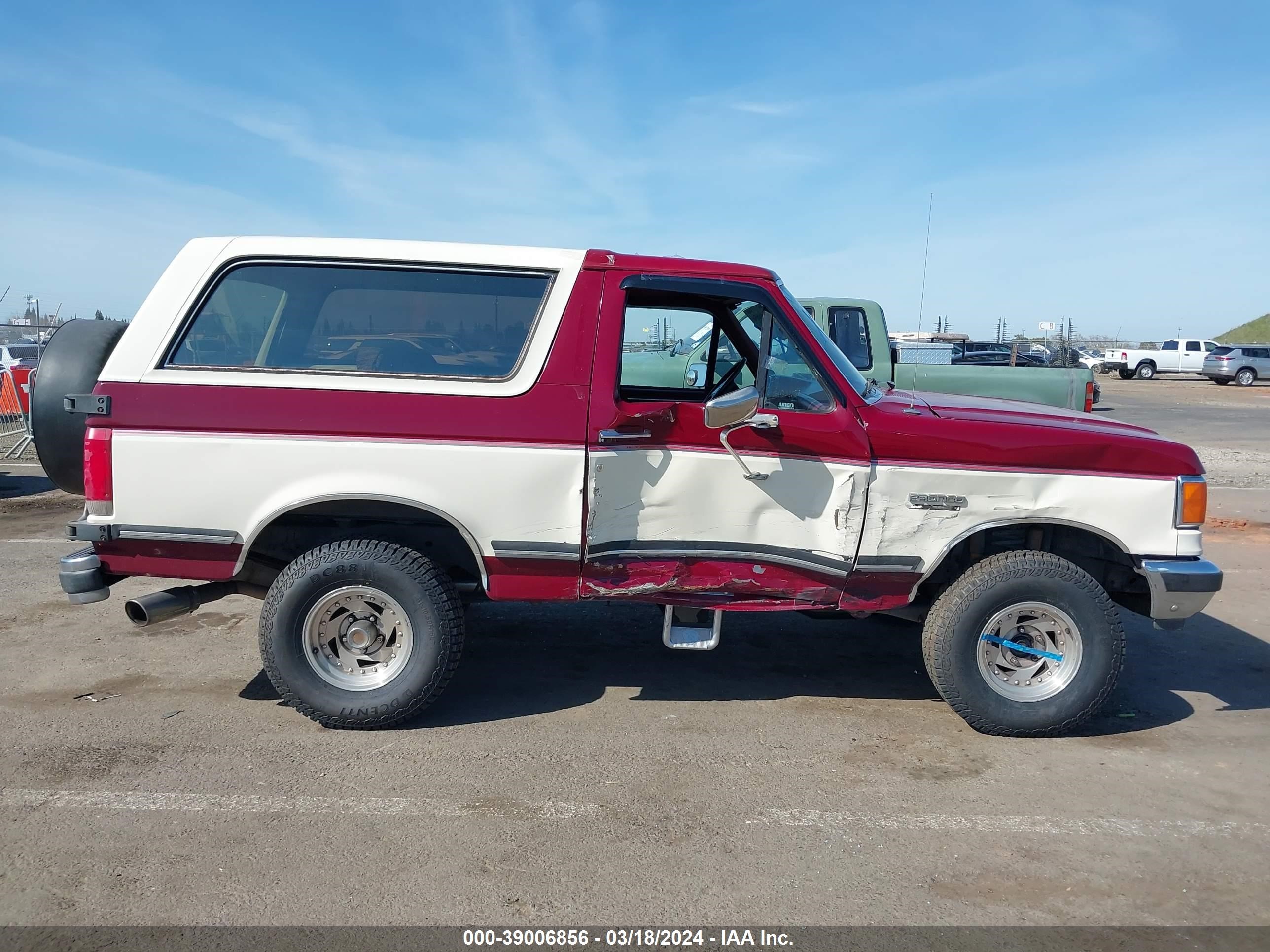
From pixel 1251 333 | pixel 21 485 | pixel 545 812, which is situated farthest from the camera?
pixel 1251 333

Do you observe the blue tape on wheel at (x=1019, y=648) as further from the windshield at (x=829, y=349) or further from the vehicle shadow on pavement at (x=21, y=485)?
the vehicle shadow on pavement at (x=21, y=485)

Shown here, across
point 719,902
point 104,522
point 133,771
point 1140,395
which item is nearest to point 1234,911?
point 719,902

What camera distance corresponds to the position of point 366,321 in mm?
4250

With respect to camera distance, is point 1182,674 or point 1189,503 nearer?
point 1189,503

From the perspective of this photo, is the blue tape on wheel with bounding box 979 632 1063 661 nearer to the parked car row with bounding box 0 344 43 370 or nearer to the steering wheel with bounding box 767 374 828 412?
the steering wheel with bounding box 767 374 828 412

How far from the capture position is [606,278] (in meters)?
4.27

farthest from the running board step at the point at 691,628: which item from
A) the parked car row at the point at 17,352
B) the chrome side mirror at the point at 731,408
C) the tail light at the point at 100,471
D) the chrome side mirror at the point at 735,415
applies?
the parked car row at the point at 17,352

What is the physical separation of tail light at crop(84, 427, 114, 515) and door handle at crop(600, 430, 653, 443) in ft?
7.05

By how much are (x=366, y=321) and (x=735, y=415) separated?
5.73ft

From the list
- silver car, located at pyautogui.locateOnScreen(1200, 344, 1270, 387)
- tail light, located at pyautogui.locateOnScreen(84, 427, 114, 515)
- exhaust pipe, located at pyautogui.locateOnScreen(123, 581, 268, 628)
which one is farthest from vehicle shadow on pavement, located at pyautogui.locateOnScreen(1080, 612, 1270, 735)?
silver car, located at pyautogui.locateOnScreen(1200, 344, 1270, 387)

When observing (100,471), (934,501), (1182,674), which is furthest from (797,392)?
(100,471)

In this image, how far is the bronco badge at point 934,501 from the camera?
4.22 metres

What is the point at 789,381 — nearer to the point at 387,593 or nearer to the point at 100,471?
the point at 387,593

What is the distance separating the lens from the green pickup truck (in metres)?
9.05
